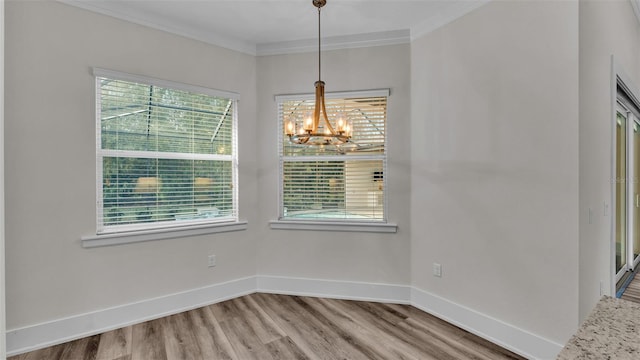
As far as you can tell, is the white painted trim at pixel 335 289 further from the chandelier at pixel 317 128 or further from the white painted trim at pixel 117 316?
the chandelier at pixel 317 128

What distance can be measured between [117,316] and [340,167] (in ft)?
8.17

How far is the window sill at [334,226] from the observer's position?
328 centimetres

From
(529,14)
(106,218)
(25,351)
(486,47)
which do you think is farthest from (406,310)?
(25,351)

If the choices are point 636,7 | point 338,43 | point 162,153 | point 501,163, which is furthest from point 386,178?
point 636,7

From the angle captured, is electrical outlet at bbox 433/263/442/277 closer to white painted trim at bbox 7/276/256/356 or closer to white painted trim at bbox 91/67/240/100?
white painted trim at bbox 7/276/256/356

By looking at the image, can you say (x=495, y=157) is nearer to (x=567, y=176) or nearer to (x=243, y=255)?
(x=567, y=176)

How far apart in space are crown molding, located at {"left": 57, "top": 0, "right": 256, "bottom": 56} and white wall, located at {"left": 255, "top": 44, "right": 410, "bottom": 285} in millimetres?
232

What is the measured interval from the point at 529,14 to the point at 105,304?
405 centimetres

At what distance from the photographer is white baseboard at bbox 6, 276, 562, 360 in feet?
7.69

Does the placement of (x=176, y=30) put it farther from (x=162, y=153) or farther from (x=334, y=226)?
(x=334, y=226)

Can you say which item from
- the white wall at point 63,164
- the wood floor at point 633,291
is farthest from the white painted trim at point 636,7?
the white wall at point 63,164

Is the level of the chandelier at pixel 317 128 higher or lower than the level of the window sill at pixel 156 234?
higher

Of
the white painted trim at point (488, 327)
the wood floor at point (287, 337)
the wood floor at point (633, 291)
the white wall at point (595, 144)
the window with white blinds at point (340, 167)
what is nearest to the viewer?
the white wall at point (595, 144)

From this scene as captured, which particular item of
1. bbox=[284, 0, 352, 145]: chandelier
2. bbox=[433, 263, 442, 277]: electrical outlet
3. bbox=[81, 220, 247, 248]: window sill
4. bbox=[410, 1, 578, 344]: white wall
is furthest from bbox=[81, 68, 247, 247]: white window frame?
bbox=[433, 263, 442, 277]: electrical outlet
